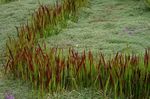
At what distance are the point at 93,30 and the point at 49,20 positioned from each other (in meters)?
0.47

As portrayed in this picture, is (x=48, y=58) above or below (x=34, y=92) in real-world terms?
above

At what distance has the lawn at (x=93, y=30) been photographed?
124 inches

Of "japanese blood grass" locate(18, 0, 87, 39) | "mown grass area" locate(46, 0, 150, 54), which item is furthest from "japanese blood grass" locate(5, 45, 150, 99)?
"japanese blood grass" locate(18, 0, 87, 39)

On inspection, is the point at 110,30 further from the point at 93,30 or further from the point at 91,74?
the point at 91,74

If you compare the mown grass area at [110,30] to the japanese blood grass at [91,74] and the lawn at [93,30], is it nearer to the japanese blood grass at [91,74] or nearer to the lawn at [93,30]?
the lawn at [93,30]

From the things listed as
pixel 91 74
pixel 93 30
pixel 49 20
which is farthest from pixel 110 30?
pixel 91 74

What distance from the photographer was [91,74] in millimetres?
3016

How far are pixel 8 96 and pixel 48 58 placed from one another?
412 mm

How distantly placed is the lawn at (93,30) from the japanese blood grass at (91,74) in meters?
0.06

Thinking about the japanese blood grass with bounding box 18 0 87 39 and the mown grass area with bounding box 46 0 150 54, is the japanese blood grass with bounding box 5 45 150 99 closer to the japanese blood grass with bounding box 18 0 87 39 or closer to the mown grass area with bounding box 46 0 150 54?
the mown grass area with bounding box 46 0 150 54

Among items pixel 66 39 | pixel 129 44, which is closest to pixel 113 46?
pixel 129 44

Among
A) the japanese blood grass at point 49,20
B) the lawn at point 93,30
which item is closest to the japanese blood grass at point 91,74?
the lawn at point 93,30

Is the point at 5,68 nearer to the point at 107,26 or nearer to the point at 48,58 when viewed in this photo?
the point at 48,58

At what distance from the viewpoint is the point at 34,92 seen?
9.91 ft
